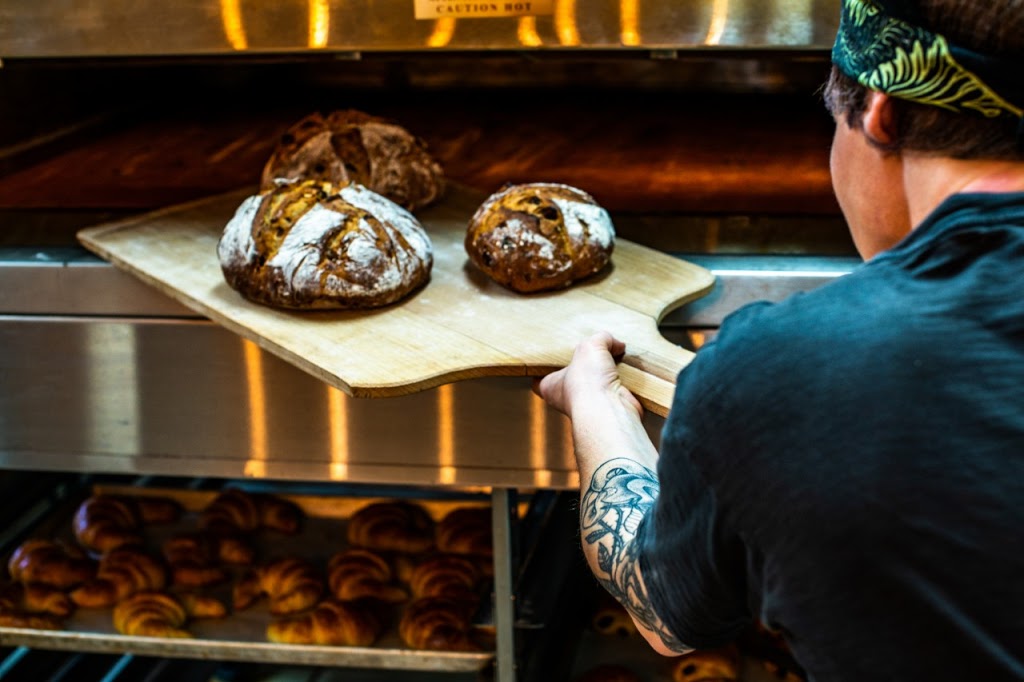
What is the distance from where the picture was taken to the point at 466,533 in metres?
2.23

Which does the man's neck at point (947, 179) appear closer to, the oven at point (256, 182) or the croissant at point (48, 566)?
the oven at point (256, 182)

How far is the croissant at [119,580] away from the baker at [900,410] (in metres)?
1.59

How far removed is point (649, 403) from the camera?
1.34 metres

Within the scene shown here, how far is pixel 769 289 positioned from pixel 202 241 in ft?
3.29

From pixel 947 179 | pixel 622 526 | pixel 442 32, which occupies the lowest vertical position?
pixel 622 526

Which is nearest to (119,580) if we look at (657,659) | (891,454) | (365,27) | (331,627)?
(331,627)

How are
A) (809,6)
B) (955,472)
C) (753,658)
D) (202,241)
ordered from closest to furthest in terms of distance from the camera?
1. (955,472)
2. (809,6)
3. (202,241)
4. (753,658)

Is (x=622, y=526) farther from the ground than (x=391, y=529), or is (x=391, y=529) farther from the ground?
(x=622, y=526)

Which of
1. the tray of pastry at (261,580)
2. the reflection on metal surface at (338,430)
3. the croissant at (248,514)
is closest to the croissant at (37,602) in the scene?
the tray of pastry at (261,580)

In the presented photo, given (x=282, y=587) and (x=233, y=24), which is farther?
(x=282, y=587)

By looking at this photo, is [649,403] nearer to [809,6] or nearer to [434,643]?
[809,6]

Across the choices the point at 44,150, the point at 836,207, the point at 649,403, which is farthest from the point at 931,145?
the point at 44,150

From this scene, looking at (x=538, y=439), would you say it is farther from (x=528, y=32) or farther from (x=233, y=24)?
(x=233, y=24)

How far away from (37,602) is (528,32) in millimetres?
1527
